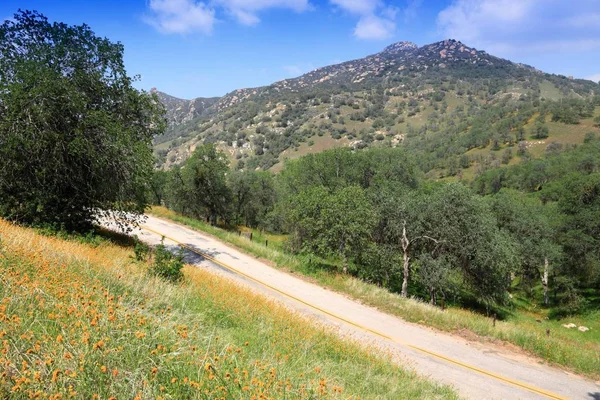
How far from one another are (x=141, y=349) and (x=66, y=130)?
15.0 meters

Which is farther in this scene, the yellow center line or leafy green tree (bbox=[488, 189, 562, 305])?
leafy green tree (bbox=[488, 189, 562, 305])

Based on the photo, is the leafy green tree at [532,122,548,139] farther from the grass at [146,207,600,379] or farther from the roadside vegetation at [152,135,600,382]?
the grass at [146,207,600,379]

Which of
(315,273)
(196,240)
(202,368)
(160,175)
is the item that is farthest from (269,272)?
(160,175)

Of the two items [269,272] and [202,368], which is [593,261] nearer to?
[269,272]

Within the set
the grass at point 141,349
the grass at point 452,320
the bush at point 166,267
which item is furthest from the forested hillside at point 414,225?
the grass at point 141,349

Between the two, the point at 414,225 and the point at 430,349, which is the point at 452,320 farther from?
the point at 414,225

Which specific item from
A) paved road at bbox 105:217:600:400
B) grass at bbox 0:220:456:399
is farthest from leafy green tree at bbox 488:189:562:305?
grass at bbox 0:220:456:399

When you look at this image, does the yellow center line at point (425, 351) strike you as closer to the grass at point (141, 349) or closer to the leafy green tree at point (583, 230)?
the grass at point (141, 349)

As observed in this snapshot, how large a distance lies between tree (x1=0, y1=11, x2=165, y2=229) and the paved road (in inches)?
256

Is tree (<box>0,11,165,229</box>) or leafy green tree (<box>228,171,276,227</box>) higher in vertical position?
tree (<box>0,11,165,229</box>)

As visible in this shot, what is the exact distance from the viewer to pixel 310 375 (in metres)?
5.45

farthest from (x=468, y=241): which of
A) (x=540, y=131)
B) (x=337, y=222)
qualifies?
(x=540, y=131)

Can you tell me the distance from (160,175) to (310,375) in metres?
56.9

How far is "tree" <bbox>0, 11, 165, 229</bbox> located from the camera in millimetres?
13594
